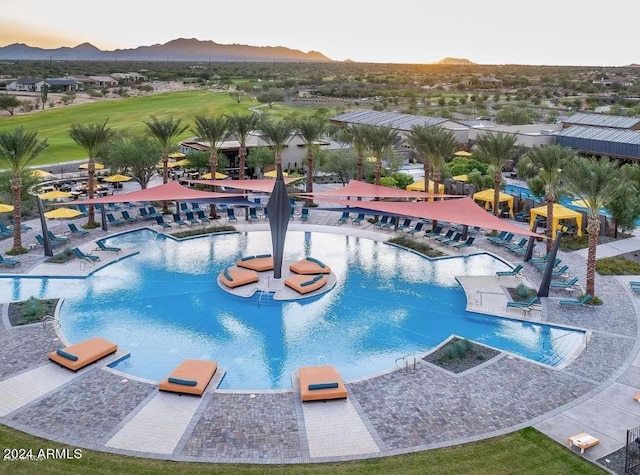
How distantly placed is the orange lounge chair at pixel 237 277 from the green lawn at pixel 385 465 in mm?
11442

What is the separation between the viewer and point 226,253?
28344 millimetres

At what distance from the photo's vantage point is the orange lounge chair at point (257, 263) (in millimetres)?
25316

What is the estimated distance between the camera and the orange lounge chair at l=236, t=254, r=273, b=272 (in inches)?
997

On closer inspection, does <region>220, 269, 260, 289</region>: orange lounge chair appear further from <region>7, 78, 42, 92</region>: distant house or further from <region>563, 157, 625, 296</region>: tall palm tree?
<region>7, 78, 42, 92</region>: distant house

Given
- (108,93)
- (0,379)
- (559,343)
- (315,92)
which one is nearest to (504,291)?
(559,343)

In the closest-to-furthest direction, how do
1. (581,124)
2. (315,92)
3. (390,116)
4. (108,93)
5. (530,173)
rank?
(530,173), (581,124), (390,116), (315,92), (108,93)

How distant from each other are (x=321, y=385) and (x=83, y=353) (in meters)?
7.44

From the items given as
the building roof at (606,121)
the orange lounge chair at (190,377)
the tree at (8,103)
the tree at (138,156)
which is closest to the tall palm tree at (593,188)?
the orange lounge chair at (190,377)

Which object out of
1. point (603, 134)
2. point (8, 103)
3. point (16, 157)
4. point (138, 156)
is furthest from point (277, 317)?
point (8, 103)

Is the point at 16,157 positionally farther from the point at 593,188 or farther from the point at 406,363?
the point at 593,188

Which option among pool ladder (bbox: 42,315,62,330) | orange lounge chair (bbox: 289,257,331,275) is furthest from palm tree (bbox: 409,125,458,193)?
pool ladder (bbox: 42,315,62,330)

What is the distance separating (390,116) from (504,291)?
41.5 metres

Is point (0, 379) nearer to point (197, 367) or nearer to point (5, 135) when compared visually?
point (197, 367)

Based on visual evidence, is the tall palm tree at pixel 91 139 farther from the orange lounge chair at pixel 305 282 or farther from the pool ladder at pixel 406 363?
the pool ladder at pixel 406 363
